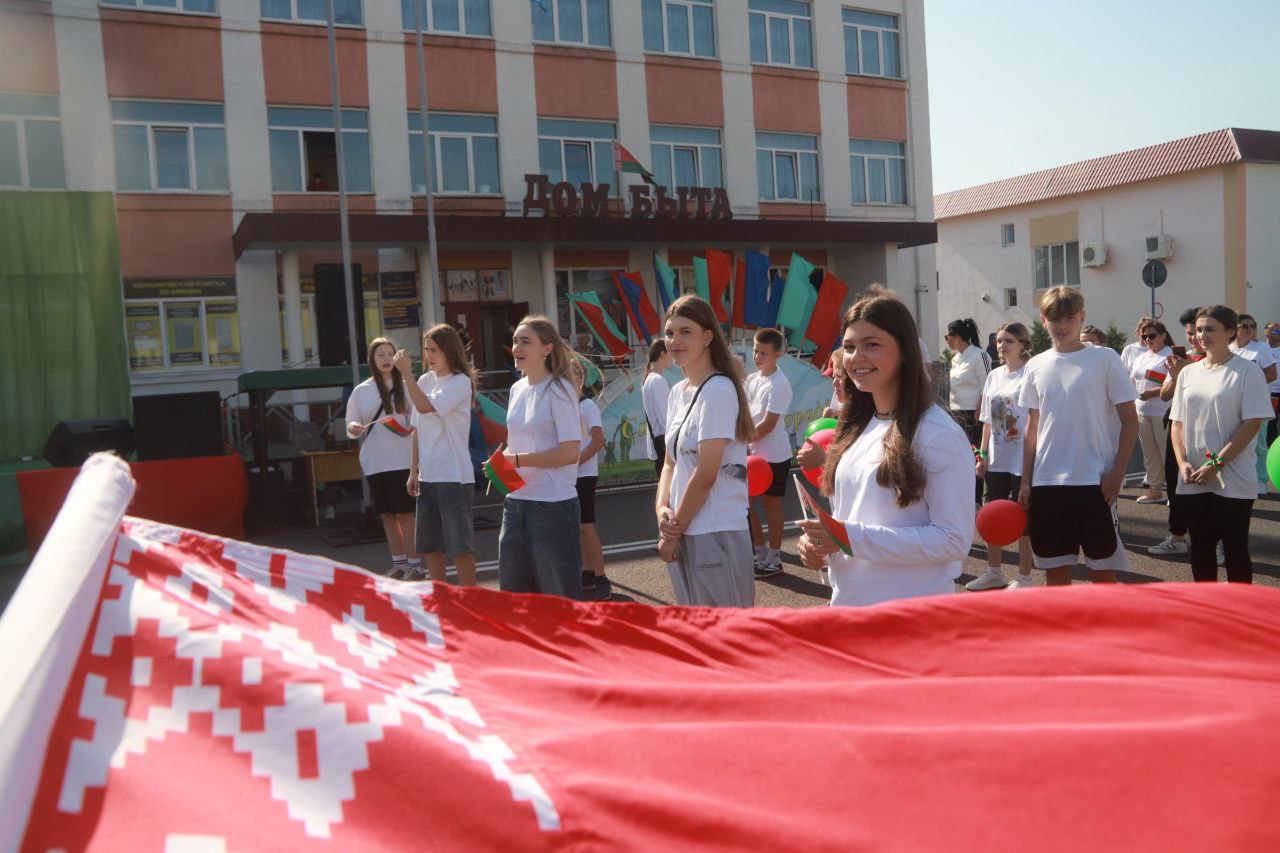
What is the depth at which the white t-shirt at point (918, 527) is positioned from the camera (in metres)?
3.37

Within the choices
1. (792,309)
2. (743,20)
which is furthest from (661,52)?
(792,309)

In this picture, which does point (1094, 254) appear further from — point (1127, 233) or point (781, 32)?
point (781, 32)

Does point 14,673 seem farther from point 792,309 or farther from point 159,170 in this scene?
point 159,170

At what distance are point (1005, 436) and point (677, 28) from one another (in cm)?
2079

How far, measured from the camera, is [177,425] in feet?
40.6

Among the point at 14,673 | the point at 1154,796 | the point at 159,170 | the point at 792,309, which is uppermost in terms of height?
the point at 159,170

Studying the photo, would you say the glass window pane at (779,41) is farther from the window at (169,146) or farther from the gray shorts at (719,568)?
the gray shorts at (719,568)

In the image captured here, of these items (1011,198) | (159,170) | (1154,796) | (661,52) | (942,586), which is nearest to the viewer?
(1154,796)

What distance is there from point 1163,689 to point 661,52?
25.8 metres

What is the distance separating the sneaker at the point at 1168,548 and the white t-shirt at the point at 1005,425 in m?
1.77

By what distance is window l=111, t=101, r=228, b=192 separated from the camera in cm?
2089

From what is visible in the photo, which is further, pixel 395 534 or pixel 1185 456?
pixel 395 534

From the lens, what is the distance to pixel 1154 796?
191 cm

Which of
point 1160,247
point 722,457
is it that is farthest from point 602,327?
point 1160,247
